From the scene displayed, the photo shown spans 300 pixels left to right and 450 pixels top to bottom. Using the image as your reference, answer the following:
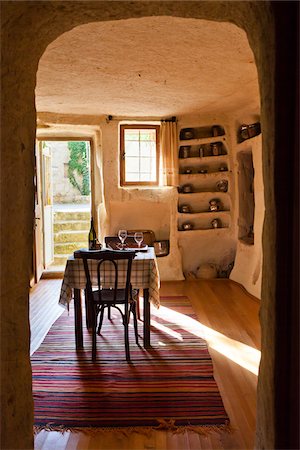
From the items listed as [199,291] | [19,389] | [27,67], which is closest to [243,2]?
[27,67]

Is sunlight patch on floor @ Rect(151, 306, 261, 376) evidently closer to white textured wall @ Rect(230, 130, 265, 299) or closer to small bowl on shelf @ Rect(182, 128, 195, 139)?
white textured wall @ Rect(230, 130, 265, 299)

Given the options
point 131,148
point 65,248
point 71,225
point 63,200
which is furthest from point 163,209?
point 63,200

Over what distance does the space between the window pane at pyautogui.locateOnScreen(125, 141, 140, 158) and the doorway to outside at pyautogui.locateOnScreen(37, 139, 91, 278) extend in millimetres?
764

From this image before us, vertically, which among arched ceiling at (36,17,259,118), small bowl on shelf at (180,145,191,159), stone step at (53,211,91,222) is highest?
arched ceiling at (36,17,259,118)

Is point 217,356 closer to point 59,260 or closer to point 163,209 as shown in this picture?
point 163,209

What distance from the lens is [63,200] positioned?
12.0m

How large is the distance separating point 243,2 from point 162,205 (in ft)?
16.3

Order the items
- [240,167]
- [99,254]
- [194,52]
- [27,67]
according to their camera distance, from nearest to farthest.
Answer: [27,67] → [99,254] → [194,52] → [240,167]

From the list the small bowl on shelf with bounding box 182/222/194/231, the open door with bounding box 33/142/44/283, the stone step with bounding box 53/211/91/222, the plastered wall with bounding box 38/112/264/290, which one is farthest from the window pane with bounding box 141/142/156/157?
the stone step with bounding box 53/211/91/222

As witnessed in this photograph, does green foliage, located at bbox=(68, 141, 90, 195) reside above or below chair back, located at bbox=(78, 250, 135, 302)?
above

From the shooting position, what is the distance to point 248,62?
3598mm

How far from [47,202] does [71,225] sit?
209 cm

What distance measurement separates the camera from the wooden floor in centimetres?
211

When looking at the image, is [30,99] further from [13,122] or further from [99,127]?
[99,127]
